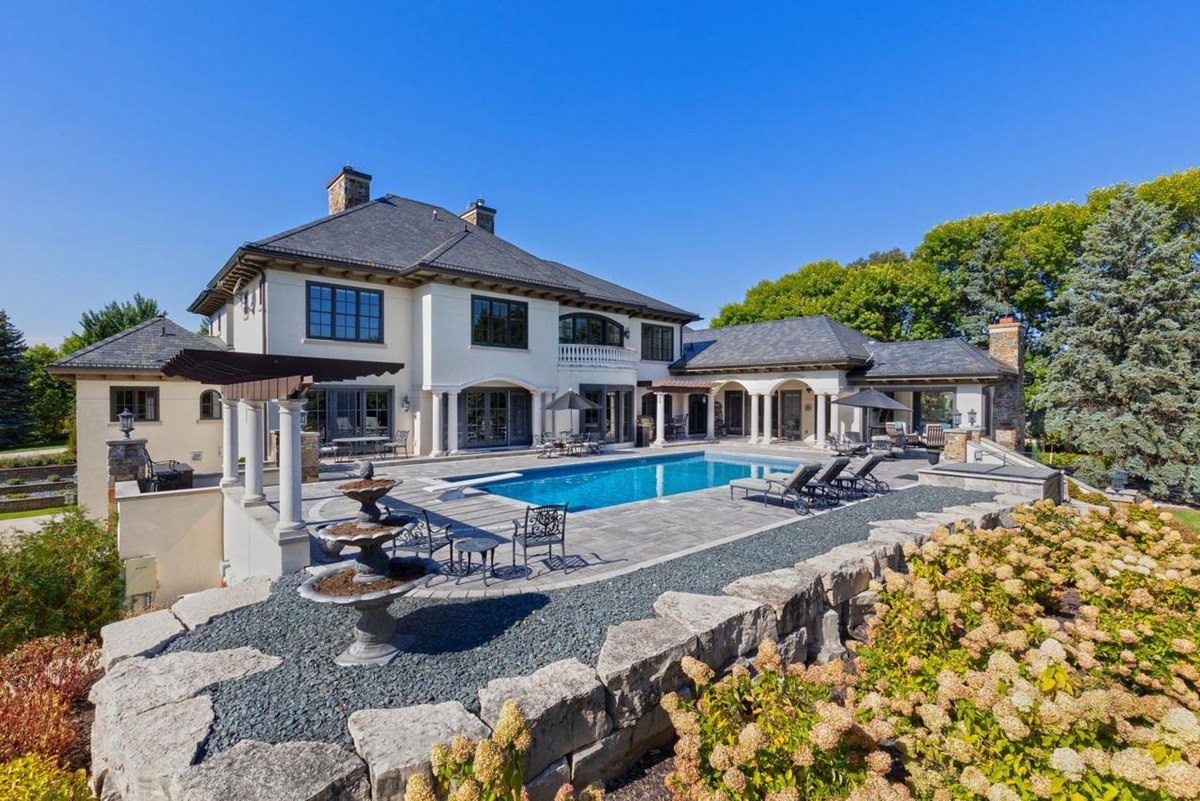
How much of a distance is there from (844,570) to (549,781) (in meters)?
3.97

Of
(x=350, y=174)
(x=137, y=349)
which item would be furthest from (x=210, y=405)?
(x=350, y=174)

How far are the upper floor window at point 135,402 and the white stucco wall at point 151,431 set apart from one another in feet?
0.40

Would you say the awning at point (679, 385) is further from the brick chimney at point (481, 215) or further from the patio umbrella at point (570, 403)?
the brick chimney at point (481, 215)

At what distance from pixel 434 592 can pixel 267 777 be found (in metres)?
3.29

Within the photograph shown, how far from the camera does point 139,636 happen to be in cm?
452

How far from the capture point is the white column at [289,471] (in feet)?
21.8

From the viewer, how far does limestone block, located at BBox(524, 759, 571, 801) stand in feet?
10.3

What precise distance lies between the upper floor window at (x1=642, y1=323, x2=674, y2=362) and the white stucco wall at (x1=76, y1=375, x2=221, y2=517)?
18793mm

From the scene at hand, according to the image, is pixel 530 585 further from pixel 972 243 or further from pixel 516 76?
pixel 972 243

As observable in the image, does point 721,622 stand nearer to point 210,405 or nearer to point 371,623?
point 371,623

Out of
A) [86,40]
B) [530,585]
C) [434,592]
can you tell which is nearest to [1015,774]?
[530,585]

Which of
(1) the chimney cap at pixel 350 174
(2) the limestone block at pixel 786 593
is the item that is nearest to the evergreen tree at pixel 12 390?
(1) the chimney cap at pixel 350 174

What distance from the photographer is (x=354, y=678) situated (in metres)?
3.83

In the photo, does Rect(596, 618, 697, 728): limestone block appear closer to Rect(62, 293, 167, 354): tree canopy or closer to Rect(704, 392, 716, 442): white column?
Rect(704, 392, 716, 442): white column
